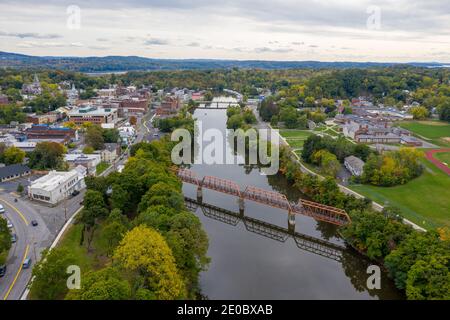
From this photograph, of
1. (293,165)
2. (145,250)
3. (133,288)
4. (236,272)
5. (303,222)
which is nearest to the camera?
(133,288)

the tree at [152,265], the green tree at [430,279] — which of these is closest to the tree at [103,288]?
the tree at [152,265]

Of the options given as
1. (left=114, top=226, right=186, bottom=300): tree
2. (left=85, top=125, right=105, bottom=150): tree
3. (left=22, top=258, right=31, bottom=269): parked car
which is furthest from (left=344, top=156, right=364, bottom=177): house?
(left=22, top=258, right=31, bottom=269): parked car

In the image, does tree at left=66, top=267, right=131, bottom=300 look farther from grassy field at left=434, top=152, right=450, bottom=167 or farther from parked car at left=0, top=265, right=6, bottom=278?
grassy field at left=434, top=152, right=450, bottom=167

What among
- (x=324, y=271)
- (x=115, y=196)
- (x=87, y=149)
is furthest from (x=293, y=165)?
(x=87, y=149)

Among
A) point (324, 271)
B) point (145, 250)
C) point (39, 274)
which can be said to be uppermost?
point (145, 250)

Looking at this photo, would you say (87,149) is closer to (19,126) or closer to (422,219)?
(19,126)

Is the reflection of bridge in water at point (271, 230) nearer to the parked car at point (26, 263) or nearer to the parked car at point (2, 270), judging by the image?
the parked car at point (26, 263)
